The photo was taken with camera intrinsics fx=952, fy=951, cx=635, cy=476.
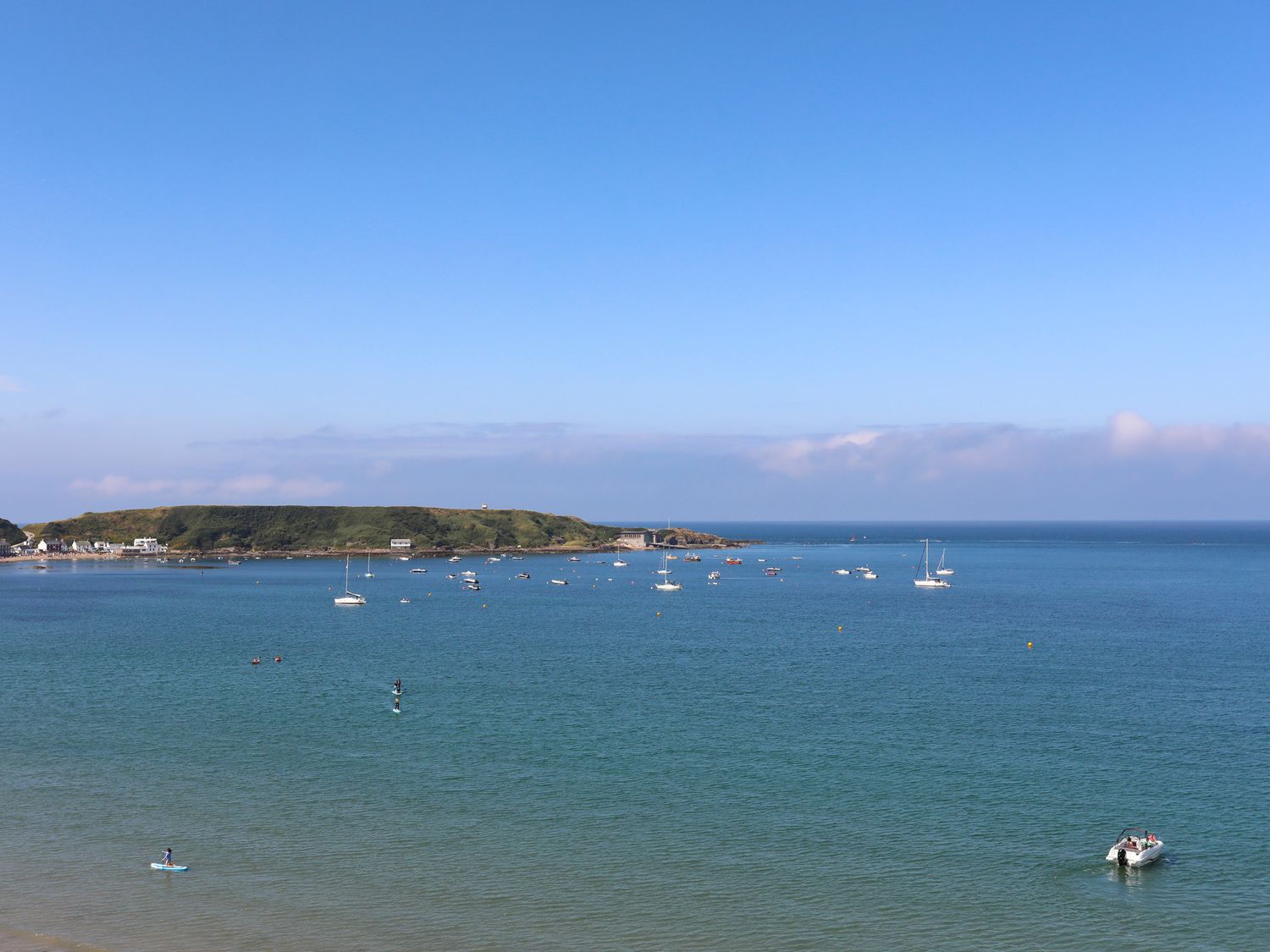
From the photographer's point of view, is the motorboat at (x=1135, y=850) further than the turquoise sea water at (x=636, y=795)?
Yes

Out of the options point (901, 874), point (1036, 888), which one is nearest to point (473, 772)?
point (901, 874)

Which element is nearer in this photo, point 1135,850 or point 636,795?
point 1135,850

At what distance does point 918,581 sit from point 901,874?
530ft

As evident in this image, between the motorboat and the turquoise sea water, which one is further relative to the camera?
the motorboat

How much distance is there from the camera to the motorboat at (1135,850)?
41719 mm

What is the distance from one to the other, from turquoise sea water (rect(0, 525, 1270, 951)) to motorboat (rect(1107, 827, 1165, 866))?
0.59m

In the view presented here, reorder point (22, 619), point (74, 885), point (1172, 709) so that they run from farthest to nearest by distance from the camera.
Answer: point (22, 619)
point (1172, 709)
point (74, 885)

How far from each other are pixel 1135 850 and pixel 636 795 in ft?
79.2

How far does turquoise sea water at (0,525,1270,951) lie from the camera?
37375 millimetres

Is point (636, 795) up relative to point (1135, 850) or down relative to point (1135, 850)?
down

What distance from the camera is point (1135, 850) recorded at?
137 feet

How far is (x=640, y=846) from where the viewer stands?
44.7m

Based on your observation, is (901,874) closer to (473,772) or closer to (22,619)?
(473,772)

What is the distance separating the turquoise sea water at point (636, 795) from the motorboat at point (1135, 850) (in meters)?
0.59
